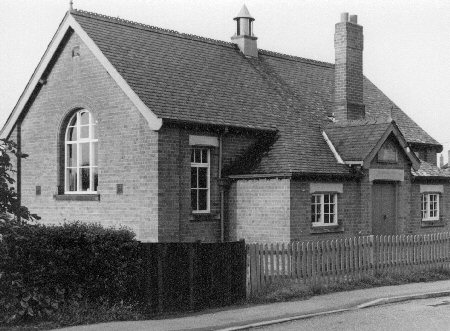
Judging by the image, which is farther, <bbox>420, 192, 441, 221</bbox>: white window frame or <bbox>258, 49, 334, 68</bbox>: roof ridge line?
<bbox>258, 49, 334, 68</bbox>: roof ridge line

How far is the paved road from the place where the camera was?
1151 centimetres

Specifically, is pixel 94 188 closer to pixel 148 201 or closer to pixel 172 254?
pixel 148 201

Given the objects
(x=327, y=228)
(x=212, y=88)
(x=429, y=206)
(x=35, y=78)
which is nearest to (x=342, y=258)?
(x=327, y=228)

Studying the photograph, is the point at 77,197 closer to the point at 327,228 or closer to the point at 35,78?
the point at 35,78

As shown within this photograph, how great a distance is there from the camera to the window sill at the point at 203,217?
64.2 feet

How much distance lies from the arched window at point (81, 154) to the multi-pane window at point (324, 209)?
6428 mm

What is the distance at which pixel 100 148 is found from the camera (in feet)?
66.1

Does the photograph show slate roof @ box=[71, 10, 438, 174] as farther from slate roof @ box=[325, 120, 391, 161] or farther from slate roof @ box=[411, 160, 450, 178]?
slate roof @ box=[411, 160, 450, 178]

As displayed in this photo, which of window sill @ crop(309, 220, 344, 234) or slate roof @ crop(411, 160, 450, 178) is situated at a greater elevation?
slate roof @ crop(411, 160, 450, 178)

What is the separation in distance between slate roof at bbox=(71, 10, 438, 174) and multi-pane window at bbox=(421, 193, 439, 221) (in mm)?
2372

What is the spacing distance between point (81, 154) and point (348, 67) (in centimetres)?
951

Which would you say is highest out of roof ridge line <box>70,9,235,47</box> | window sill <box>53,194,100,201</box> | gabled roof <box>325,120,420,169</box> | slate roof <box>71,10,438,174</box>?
roof ridge line <box>70,9,235,47</box>

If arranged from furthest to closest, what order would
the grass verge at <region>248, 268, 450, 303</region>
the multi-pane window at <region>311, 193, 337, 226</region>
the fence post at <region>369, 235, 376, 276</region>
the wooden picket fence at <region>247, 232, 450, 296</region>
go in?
the multi-pane window at <region>311, 193, 337, 226</region>, the fence post at <region>369, 235, 376, 276</region>, the wooden picket fence at <region>247, 232, 450, 296</region>, the grass verge at <region>248, 268, 450, 303</region>

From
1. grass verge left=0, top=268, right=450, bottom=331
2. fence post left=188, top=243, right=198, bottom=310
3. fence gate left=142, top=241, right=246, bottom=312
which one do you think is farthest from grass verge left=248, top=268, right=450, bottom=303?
fence post left=188, top=243, right=198, bottom=310
